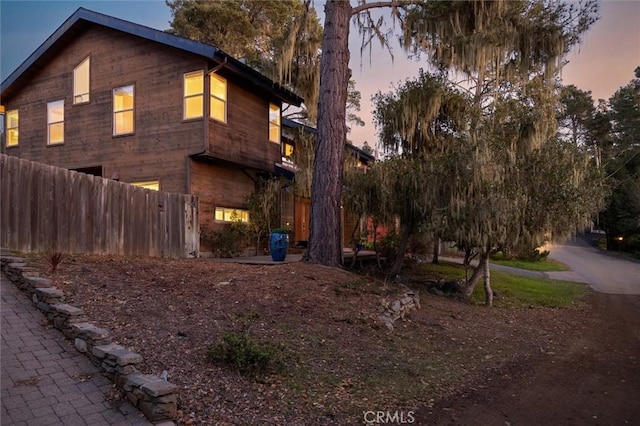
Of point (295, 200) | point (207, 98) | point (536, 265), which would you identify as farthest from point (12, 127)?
point (536, 265)

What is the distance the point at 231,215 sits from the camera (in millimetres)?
14320

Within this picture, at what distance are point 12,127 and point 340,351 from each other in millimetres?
17322

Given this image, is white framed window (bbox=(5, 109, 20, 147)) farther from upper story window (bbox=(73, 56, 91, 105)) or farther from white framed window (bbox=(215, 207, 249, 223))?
white framed window (bbox=(215, 207, 249, 223))

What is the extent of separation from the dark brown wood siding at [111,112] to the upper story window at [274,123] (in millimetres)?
3838

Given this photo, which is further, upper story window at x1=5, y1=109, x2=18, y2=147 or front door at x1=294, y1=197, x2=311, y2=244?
front door at x1=294, y1=197, x2=311, y2=244

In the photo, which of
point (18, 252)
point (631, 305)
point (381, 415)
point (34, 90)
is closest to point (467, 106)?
point (631, 305)

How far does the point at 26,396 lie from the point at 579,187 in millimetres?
10285

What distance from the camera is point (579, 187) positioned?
376 inches

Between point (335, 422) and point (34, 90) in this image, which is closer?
point (335, 422)

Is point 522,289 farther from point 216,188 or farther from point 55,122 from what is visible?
point 55,122

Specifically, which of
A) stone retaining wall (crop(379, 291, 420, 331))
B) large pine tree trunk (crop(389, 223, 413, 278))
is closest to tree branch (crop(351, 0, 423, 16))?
large pine tree trunk (crop(389, 223, 413, 278))

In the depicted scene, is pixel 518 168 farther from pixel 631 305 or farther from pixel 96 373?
pixel 96 373

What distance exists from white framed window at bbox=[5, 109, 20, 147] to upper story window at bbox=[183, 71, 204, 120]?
326 inches

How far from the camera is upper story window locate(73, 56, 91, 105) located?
14830mm
